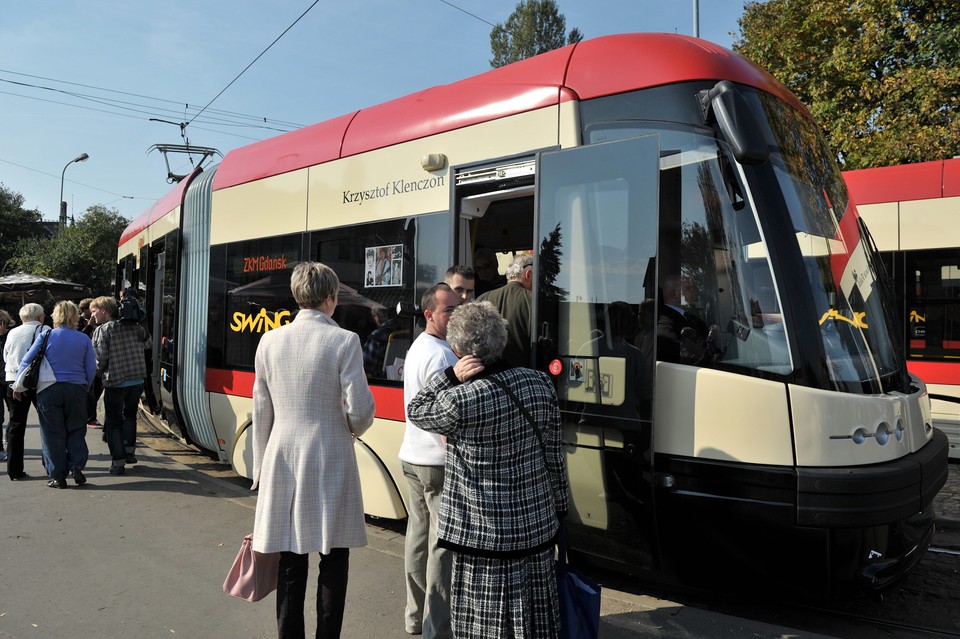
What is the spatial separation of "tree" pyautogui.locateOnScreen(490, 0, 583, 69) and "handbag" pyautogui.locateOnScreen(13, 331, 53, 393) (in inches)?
1474

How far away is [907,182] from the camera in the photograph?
7.93 meters

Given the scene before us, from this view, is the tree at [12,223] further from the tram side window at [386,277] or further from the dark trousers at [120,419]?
the tram side window at [386,277]

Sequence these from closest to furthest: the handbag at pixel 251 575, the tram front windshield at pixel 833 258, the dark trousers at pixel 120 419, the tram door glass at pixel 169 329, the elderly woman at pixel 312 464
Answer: the elderly woman at pixel 312 464, the handbag at pixel 251 575, the tram front windshield at pixel 833 258, the dark trousers at pixel 120 419, the tram door glass at pixel 169 329

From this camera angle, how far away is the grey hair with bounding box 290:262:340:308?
308cm

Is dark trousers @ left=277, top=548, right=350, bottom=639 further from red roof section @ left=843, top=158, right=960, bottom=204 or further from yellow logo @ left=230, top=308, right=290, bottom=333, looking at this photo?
red roof section @ left=843, top=158, right=960, bottom=204

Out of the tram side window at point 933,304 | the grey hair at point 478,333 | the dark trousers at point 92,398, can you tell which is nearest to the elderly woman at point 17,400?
the dark trousers at point 92,398

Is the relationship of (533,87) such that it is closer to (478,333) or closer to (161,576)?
(478,333)

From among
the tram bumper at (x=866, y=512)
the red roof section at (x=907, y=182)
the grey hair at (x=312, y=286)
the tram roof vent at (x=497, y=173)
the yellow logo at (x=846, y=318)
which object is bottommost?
the tram bumper at (x=866, y=512)

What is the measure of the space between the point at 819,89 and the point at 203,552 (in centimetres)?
1343

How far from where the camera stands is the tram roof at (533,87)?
12.2ft

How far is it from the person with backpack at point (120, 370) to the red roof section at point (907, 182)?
7950 mm

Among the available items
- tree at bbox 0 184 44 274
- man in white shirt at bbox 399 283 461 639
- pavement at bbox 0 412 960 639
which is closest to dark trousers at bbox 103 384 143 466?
pavement at bbox 0 412 960 639

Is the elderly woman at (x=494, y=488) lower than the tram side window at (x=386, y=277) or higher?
lower

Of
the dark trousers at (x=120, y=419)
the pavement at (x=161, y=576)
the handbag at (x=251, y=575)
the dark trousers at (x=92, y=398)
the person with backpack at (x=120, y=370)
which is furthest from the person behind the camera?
the dark trousers at (x=92, y=398)
